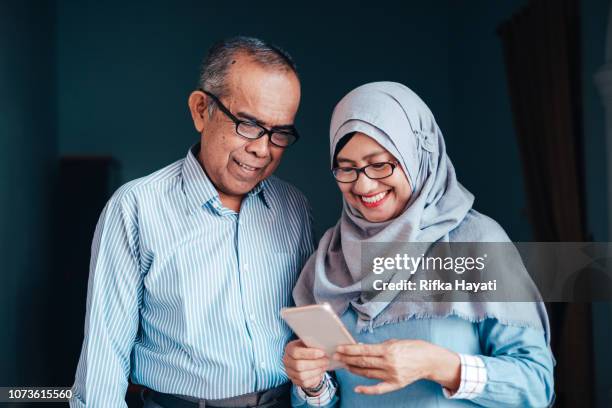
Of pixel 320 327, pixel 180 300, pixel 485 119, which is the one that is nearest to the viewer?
pixel 320 327

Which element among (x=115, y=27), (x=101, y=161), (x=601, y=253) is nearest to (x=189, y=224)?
(x=601, y=253)

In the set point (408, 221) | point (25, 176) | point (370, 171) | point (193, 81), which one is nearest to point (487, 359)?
point (408, 221)

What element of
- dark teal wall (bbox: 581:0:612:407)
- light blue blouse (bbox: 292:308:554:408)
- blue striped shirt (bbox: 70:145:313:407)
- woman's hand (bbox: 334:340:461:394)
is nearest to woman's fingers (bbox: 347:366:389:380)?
woman's hand (bbox: 334:340:461:394)

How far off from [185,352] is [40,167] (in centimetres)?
231

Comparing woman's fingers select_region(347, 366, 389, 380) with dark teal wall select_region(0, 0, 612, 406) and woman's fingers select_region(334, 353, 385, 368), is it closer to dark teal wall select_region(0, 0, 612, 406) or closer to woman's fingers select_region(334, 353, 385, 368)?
woman's fingers select_region(334, 353, 385, 368)

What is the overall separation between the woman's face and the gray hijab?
0.06ft

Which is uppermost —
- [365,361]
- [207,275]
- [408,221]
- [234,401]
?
[408,221]

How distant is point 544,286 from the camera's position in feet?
5.88

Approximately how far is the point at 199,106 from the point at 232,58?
0.14 m

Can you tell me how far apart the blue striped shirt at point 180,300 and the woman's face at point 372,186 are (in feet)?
0.87

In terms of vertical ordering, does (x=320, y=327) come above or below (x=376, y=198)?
below

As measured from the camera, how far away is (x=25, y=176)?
295cm

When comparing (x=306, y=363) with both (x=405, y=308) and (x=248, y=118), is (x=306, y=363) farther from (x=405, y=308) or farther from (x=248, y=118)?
(x=248, y=118)

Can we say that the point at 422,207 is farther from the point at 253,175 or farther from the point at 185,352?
the point at 185,352
